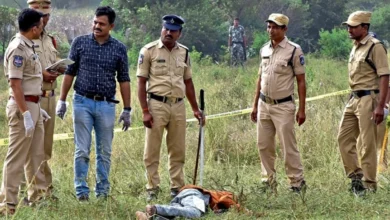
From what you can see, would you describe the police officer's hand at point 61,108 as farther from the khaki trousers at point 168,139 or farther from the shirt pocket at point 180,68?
the shirt pocket at point 180,68

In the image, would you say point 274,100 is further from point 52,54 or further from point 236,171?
Answer: point 52,54

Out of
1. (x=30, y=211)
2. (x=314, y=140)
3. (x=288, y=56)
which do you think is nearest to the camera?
(x=30, y=211)

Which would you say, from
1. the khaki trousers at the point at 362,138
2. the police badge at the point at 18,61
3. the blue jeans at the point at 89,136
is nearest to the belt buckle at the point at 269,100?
the khaki trousers at the point at 362,138

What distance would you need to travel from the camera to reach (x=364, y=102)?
704 centimetres

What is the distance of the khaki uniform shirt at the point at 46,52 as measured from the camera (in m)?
6.87

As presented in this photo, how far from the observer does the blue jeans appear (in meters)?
6.63

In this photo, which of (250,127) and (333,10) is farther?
(333,10)

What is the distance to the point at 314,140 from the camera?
9.42 meters

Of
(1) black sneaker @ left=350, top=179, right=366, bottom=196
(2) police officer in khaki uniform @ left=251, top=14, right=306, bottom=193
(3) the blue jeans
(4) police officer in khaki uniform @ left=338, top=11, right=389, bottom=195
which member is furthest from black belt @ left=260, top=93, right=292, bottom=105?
(3) the blue jeans

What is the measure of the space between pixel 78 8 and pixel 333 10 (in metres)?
19.4

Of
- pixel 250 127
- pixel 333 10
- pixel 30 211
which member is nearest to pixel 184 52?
pixel 30 211

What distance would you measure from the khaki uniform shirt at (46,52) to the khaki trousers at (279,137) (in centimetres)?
221

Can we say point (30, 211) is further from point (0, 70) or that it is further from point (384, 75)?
point (0, 70)

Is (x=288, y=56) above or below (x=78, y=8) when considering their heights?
below
